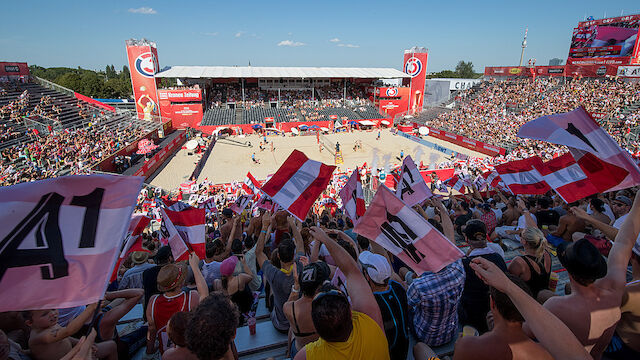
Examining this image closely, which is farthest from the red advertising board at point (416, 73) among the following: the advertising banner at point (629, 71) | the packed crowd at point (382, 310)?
the packed crowd at point (382, 310)

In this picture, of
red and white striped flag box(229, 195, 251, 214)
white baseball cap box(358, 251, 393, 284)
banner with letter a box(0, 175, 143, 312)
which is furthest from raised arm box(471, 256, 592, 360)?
red and white striped flag box(229, 195, 251, 214)

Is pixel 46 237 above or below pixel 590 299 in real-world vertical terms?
above

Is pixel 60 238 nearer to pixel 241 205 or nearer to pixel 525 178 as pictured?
pixel 241 205

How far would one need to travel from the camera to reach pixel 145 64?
1458 inches

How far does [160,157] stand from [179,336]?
25810 mm

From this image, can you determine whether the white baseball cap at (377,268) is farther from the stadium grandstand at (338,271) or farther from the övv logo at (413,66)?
the övv logo at (413,66)

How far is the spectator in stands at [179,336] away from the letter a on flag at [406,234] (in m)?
1.65

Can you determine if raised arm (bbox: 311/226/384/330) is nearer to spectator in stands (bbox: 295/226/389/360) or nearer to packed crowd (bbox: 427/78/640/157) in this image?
spectator in stands (bbox: 295/226/389/360)

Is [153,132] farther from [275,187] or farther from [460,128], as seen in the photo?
[460,128]

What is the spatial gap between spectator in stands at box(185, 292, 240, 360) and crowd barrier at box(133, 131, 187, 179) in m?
20.7

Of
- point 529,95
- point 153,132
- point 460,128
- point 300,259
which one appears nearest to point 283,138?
point 153,132

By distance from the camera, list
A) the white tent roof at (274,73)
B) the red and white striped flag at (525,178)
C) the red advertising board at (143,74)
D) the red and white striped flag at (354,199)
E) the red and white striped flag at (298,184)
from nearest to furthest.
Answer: the red and white striped flag at (298,184)
the red and white striped flag at (354,199)
the red and white striped flag at (525,178)
the red advertising board at (143,74)
the white tent roof at (274,73)

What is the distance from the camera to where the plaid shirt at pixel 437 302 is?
9.22 feet

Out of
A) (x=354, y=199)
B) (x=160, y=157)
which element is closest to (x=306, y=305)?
(x=354, y=199)
